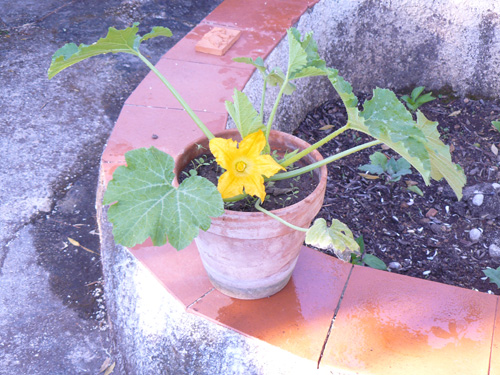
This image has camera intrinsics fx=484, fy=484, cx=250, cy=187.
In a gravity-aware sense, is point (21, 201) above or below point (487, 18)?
below

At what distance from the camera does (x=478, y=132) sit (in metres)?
2.87

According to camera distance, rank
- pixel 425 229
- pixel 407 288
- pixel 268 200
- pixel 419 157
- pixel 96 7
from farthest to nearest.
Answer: pixel 96 7 < pixel 425 229 < pixel 407 288 < pixel 268 200 < pixel 419 157

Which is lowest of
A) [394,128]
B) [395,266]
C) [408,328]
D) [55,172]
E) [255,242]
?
[55,172]

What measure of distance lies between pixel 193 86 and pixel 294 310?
1275 mm

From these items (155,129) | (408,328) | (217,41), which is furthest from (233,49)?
(408,328)

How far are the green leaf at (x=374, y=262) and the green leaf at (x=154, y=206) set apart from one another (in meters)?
1.03

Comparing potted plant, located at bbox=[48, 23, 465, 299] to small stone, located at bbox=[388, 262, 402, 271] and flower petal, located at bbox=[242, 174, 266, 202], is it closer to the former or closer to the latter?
flower petal, located at bbox=[242, 174, 266, 202]

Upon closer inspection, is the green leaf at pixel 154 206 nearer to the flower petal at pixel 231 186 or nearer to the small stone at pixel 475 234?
the flower petal at pixel 231 186

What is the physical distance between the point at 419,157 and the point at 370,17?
7.40 ft

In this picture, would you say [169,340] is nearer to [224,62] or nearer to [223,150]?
[223,150]

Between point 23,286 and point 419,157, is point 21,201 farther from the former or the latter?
point 419,157

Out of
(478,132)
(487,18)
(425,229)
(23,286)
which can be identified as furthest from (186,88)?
(487,18)

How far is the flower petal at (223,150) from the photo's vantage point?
4.10 feet

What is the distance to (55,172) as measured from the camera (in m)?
2.61
